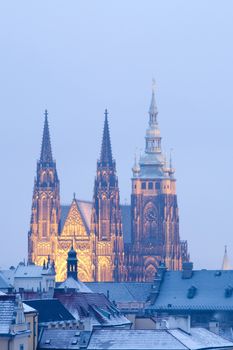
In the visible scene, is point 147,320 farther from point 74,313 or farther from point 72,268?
point 72,268

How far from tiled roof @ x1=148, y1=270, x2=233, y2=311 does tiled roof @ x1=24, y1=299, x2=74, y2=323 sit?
48472 millimetres

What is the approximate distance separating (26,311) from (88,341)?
514 cm

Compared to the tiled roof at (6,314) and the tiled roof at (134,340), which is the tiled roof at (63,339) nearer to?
the tiled roof at (134,340)

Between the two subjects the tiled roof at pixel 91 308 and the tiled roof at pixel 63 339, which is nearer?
the tiled roof at pixel 63 339

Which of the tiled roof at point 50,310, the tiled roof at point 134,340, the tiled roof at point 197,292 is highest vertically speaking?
the tiled roof at point 197,292

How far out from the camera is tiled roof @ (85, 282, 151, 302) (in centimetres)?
19162

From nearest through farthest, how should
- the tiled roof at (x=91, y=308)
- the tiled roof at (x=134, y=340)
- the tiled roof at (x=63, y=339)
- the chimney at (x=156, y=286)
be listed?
the tiled roof at (x=134, y=340) → the tiled roof at (x=63, y=339) → the tiled roof at (x=91, y=308) → the chimney at (x=156, y=286)

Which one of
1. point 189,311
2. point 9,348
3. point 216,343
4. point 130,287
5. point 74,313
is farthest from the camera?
point 130,287

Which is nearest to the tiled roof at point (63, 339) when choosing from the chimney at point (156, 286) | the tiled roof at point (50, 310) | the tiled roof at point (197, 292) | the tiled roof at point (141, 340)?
the tiled roof at point (141, 340)

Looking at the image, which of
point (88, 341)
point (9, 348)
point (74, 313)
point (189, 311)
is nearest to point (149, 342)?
point (88, 341)

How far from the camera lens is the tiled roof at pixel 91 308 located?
132 metres

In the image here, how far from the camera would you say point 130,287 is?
196 m

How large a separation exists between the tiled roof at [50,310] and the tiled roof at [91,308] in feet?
8.38

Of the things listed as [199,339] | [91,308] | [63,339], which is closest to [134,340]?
[63,339]
